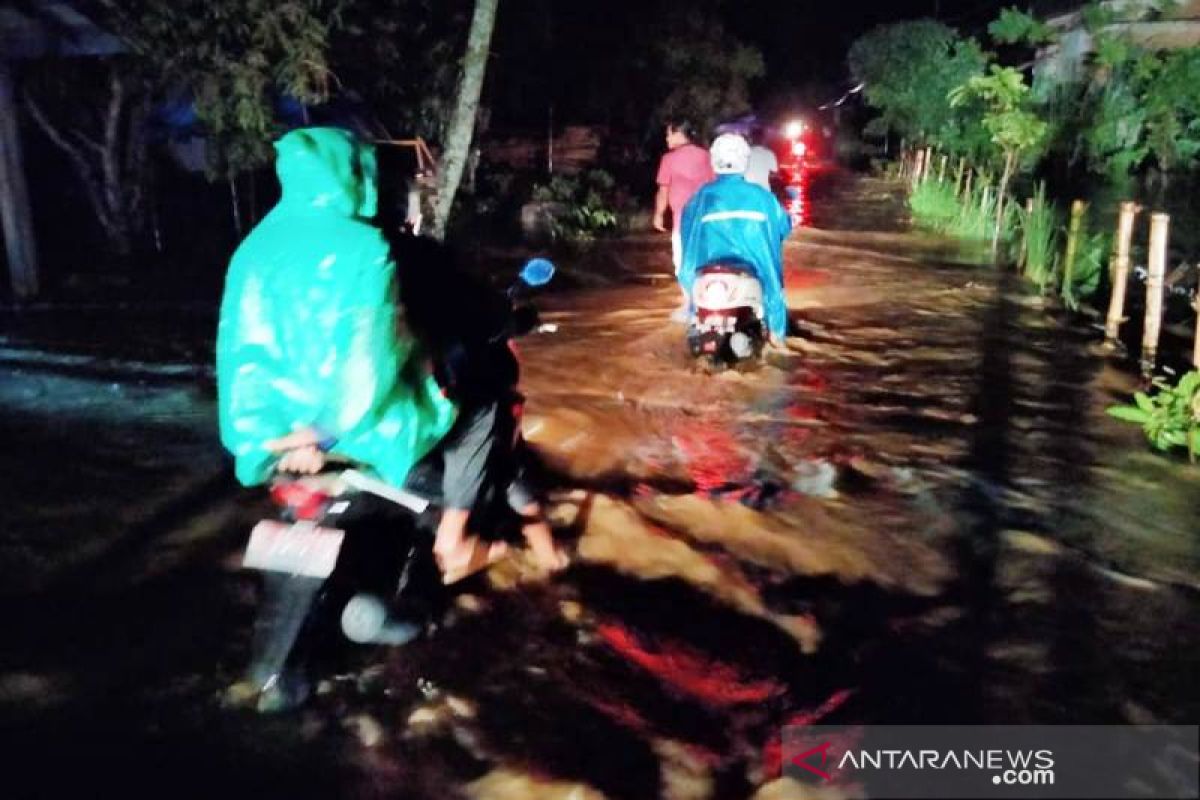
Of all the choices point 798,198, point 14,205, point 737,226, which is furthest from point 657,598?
point 798,198

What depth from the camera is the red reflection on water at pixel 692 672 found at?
3.94 metres

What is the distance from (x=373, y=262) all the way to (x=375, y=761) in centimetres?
170

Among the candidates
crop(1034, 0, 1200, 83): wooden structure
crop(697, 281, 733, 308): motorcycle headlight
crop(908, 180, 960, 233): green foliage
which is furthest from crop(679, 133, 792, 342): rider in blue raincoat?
crop(1034, 0, 1200, 83): wooden structure

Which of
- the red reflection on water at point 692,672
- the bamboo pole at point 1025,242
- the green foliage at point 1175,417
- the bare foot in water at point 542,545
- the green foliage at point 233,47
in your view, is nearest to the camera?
the red reflection on water at point 692,672

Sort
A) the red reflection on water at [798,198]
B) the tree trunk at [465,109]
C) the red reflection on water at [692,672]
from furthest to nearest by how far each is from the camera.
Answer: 1. the red reflection on water at [798,198]
2. the tree trunk at [465,109]
3. the red reflection on water at [692,672]

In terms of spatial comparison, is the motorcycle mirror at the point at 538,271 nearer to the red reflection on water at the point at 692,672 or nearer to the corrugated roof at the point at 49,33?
the red reflection on water at the point at 692,672

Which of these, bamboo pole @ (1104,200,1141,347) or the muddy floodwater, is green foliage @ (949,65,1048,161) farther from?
the muddy floodwater

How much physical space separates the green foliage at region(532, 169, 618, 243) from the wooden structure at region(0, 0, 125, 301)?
24.7ft

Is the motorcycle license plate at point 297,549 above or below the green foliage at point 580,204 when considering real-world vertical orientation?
below

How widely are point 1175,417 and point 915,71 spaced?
890 inches

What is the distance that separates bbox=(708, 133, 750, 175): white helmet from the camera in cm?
788

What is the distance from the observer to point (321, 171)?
3436 mm

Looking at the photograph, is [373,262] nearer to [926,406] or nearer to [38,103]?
[926,406]

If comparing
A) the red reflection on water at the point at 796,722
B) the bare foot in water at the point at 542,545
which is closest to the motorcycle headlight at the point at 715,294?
the bare foot in water at the point at 542,545
